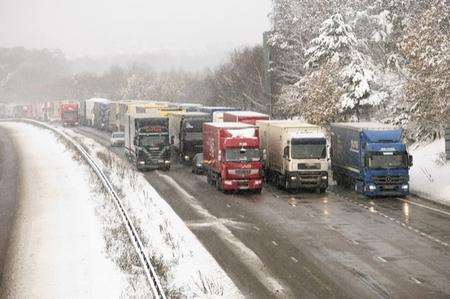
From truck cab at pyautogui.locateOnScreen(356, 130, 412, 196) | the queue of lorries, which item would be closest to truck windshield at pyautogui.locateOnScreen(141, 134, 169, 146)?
the queue of lorries

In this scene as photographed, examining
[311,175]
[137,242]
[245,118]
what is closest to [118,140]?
[245,118]

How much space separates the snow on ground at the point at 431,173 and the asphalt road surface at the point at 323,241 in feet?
5.14

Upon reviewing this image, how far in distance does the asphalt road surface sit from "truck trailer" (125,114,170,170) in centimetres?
932

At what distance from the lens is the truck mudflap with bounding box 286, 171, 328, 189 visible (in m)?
35.0

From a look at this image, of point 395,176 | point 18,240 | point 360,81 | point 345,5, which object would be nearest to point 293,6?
point 345,5

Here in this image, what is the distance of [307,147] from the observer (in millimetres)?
35219

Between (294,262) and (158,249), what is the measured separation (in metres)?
4.91

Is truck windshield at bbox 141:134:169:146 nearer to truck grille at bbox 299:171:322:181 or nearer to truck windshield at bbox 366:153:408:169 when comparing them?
truck grille at bbox 299:171:322:181

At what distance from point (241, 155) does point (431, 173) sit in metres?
11.5

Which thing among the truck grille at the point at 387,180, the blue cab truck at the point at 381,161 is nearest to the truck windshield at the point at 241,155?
the blue cab truck at the point at 381,161

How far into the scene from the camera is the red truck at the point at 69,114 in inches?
4082

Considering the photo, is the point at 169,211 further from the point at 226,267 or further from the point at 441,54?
the point at 441,54

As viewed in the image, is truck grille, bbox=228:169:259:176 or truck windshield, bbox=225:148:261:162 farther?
truck windshield, bbox=225:148:261:162

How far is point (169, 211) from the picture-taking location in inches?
1195
